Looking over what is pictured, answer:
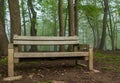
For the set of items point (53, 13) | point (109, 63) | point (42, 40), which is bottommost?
point (109, 63)

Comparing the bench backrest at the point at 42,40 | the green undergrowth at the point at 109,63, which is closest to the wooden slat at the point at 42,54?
the bench backrest at the point at 42,40

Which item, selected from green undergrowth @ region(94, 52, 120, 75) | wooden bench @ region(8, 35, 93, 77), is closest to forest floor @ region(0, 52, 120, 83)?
green undergrowth @ region(94, 52, 120, 75)

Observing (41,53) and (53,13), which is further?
(53,13)

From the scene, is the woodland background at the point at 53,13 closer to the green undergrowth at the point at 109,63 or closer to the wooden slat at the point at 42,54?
the green undergrowth at the point at 109,63

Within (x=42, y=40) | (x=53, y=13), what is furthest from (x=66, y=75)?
(x=53, y=13)

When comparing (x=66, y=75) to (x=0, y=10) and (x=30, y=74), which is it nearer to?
(x=30, y=74)

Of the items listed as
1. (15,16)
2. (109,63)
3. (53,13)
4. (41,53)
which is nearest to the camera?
(41,53)

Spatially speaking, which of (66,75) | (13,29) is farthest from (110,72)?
(13,29)

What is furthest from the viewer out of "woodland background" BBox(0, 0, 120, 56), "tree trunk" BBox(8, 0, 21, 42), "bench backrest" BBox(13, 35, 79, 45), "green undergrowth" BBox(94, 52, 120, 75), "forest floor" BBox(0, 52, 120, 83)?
"woodland background" BBox(0, 0, 120, 56)

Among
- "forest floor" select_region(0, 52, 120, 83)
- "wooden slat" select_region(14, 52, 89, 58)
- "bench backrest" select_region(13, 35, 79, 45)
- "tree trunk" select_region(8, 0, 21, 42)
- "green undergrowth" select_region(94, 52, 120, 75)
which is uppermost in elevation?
"tree trunk" select_region(8, 0, 21, 42)

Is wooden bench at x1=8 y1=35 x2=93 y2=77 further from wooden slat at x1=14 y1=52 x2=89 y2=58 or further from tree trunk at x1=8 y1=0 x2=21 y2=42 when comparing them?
tree trunk at x1=8 y1=0 x2=21 y2=42

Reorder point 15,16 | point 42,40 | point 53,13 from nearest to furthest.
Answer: point 42,40
point 15,16
point 53,13

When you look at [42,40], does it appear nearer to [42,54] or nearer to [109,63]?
[42,54]

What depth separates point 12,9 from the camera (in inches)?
292
